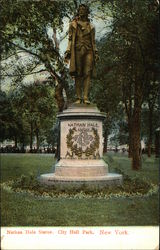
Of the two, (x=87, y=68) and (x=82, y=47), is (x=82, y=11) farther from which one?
(x=87, y=68)

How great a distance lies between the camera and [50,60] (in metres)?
21.3

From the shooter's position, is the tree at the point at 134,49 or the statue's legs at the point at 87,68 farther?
the tree at the point at 134,49

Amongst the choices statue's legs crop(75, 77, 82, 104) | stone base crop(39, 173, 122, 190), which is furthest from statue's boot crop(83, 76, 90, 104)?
stone base crop(39, 173, 122, 190)

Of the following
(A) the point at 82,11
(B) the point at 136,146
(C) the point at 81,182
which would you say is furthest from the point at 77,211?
(B) the point at 136,146

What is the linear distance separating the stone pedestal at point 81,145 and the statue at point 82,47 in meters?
0.57

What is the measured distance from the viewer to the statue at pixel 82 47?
13734 millimetres

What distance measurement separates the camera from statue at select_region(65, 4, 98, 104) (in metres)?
13.7

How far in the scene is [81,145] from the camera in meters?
13.5

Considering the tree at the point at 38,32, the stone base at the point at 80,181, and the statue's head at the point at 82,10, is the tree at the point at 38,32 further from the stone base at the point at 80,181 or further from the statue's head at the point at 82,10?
the stone base at the point at 80,181

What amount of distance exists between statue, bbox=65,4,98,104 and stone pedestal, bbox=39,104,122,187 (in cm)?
57

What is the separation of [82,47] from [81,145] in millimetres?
2809

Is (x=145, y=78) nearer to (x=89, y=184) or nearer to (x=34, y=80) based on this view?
(x=34, y=80)

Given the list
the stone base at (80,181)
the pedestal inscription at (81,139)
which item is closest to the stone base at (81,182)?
the stone base at (80,181)

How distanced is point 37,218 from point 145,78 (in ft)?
38.3
